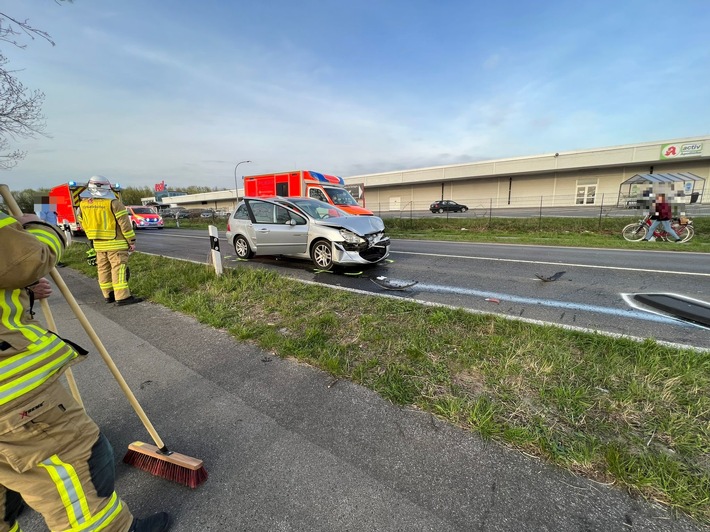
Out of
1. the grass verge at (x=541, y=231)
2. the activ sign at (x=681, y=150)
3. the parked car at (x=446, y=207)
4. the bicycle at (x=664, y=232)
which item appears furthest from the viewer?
the parked car at (x=446, y=207)

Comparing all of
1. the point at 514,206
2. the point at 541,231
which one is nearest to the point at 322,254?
the point at 541,231

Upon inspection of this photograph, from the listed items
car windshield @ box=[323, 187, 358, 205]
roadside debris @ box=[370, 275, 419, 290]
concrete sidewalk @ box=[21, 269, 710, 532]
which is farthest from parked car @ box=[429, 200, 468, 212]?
concrete sidewalk @ box=[21, 269, 710, 532]

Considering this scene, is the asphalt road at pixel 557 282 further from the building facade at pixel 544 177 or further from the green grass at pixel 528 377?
the building facade at pixel 544 177

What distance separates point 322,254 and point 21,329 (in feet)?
19.5

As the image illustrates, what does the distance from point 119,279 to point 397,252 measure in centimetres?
706

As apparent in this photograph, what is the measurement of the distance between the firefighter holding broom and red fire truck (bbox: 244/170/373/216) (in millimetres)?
10113

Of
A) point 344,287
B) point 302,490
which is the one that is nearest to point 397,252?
point 344,287

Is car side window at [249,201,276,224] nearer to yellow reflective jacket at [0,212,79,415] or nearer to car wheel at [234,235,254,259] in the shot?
car wheel at [234,235,254,259]

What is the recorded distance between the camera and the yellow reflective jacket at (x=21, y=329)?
1.22 m

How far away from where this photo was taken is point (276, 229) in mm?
7867

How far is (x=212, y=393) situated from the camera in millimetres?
2797

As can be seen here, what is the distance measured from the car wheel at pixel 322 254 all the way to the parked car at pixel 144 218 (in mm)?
20276

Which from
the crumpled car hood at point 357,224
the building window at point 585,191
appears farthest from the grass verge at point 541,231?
the building window at point 585,191

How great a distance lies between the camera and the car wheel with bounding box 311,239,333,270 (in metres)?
7.06
